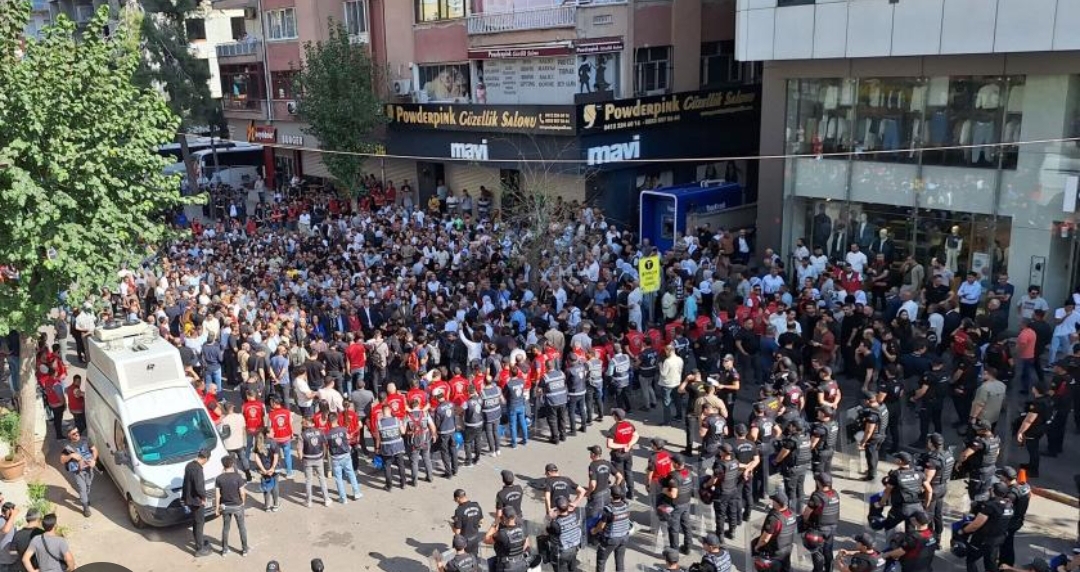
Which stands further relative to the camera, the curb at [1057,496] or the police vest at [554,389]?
the police vest at [554,389]

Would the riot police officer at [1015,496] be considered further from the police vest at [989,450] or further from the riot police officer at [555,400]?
the riot police officer at [555,400]

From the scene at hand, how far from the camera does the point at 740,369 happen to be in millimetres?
16625

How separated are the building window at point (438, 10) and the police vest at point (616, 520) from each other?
24018 mm

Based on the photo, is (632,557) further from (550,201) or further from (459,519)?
(550,201)

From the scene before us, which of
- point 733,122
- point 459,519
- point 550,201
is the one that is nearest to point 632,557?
point 459,519

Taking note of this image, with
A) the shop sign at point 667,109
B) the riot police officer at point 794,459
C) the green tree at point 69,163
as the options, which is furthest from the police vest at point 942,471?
the shop sign at point 667,109

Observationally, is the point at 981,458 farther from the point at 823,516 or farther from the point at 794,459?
the point at 823,516

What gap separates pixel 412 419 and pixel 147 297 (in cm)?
1267

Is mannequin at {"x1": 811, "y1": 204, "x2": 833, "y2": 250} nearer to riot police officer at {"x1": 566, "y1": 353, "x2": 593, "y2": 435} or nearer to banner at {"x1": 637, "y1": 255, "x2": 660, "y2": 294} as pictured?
banner at {"x1": 637, "y1": 255, "x2": 660, "y2": 294}

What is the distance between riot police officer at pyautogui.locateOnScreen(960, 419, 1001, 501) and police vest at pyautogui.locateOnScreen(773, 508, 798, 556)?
2.52 meters

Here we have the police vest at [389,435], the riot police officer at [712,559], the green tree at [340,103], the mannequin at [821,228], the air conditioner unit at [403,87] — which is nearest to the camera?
the riot police officer at [712,559]

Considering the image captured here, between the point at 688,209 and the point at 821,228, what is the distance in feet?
12.0

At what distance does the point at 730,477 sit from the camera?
444 inches

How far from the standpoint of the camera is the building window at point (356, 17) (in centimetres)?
3531
